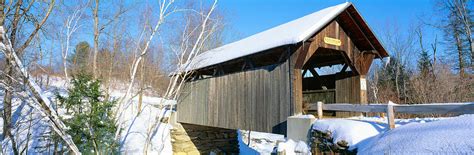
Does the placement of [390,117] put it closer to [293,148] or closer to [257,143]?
[293,148]

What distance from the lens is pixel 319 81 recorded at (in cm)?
946

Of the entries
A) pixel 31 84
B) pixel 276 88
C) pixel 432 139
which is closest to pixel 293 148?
pixel 276 88

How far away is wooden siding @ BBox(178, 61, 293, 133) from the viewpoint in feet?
22.3

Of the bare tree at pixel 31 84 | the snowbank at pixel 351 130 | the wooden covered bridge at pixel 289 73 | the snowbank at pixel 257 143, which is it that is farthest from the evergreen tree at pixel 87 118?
the snowbank at pixel 257 143

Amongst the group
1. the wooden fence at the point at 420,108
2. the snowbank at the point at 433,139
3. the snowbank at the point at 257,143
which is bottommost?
the snowbank at the point at 257,143

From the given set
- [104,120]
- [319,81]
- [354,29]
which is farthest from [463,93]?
[104,120]

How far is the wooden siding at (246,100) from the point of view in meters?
6.79

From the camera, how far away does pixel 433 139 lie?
119 inches

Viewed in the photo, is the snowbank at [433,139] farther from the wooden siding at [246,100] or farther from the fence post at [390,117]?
the wooden siding at [246,100]

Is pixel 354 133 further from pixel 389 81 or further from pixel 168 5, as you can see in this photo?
Answer: pixel 389 81

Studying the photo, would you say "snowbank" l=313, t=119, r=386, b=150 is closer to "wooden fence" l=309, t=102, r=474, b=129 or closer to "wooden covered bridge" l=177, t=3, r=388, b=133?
"wooden fence" l=309, t=102, r=474, b=129

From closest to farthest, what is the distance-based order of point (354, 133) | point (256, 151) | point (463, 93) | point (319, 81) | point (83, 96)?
1. point (354, 133)
2. point (83, 96)
3. point (319, 81)
4. point (463, 93)
5. point (256, 151)

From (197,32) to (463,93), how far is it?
32.7 feet

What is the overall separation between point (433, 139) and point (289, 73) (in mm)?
3668
